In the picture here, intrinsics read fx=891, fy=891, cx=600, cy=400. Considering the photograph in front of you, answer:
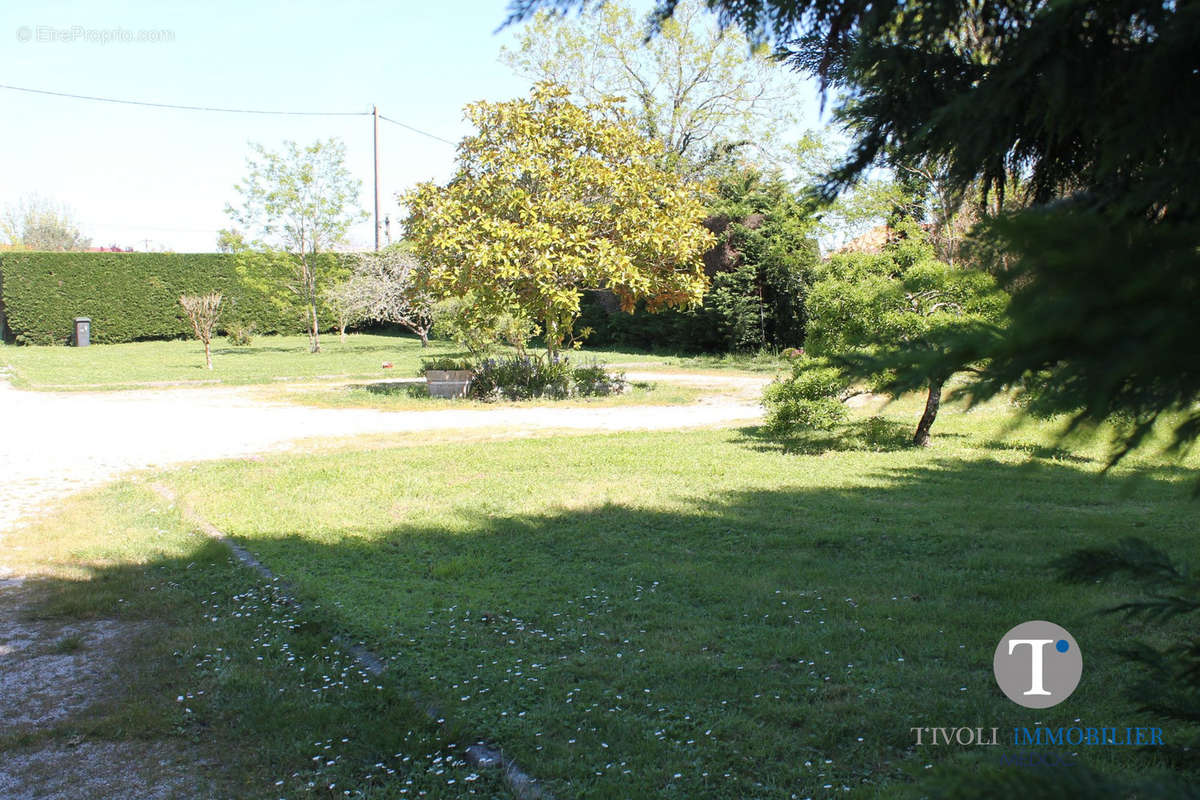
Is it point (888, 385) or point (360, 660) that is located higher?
point (888, 385)

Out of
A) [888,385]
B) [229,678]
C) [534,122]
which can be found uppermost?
[534,122]

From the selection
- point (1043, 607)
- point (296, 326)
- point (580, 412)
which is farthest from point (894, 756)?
point (296, 326)

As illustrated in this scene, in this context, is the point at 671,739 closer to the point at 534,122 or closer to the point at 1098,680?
the point at 1098,680

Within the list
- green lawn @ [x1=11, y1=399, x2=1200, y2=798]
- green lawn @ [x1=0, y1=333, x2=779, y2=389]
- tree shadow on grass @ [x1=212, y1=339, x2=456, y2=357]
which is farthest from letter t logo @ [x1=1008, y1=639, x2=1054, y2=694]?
tree shadow on grass @ [x1=212, y1=339, x2=456, y2=357]

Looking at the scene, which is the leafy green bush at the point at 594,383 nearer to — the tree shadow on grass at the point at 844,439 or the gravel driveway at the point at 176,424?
the gravel driveway at the point at 176,424

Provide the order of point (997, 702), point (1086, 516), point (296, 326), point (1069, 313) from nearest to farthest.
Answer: point (1069, 313) → point (997, 702) → point (1086, 516) → point (296, 326)

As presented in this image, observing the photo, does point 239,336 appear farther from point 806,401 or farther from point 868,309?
point 868,309

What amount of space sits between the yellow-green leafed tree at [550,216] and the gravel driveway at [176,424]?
2.23 m

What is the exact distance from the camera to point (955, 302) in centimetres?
873

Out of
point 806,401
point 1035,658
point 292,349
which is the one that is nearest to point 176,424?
point 806,401

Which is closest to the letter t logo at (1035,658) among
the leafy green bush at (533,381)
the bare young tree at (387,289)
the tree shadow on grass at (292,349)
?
the leafy green bush at (533,381)

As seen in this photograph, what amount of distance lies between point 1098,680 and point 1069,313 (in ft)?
10.3

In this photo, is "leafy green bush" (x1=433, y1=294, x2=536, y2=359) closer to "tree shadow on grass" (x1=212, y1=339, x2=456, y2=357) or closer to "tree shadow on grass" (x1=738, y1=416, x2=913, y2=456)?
"tree shadow on grass" (x1=738, y1=416, x2=913, y2=456)

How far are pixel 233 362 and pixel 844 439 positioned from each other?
18.6 meters
